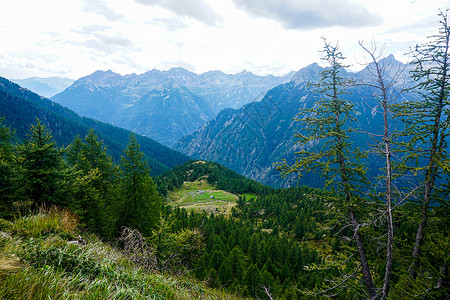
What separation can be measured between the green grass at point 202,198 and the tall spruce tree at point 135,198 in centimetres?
5198

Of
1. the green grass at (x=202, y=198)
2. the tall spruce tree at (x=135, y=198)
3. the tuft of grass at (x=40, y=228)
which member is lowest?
the green grass at (x=202, y=198)

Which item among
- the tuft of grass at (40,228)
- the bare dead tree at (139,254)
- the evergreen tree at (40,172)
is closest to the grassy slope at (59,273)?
the tuft of grass at (40,228)

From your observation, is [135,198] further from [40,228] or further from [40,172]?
[40,228]

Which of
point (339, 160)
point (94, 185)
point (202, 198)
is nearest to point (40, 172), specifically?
point (94, 185)

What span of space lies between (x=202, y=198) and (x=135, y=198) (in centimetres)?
6938

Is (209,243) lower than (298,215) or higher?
higher

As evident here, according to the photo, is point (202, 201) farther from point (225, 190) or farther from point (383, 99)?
point (383, 99)

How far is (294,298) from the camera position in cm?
2375

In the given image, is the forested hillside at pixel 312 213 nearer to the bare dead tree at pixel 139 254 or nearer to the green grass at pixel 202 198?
the bare dead tree at pixel 139 254

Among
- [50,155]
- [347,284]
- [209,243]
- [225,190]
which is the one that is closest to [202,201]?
[225,190]

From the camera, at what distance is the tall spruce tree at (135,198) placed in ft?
72.2

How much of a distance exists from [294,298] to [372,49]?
2646 cm

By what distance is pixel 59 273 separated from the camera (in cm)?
498

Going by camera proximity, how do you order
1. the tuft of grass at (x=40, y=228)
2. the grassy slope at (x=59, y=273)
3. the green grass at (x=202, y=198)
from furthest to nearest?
the green grass at (x=202, y=198)
the tuft of grass at (x=40, y=228)
the grassy slope at (x=59, y=273)
